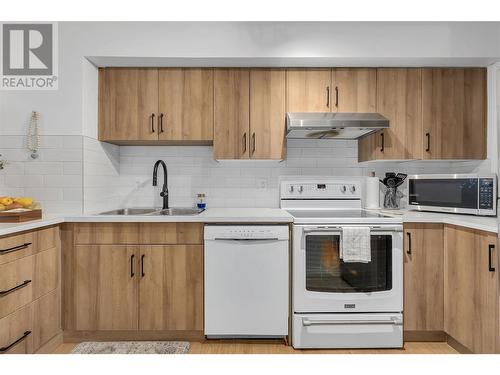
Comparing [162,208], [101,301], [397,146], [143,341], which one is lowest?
[143,341]

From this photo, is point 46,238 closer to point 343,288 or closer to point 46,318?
point 46,318

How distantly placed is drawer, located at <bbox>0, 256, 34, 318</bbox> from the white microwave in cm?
285

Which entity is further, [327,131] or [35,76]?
[327,131]

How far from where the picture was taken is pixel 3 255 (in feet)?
6.12

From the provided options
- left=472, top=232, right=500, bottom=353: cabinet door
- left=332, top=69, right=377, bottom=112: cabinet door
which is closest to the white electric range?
left=472, top=232, right=500, bottom=353: cabinet door

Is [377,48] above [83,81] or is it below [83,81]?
above

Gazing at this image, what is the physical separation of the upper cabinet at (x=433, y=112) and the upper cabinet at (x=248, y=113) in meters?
0.87

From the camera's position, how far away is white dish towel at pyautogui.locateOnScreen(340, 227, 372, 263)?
7.75 feet

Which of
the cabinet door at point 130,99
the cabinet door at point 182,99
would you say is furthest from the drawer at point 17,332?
the cabinet door at point 182,99

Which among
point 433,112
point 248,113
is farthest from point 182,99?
point 433,112

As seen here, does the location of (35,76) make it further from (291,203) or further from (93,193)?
(291,203)

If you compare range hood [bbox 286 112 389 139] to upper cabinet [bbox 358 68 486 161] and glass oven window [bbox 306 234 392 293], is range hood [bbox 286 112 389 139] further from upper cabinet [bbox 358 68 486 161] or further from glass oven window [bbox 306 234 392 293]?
glass oven window [bbox 306 234 392 293]

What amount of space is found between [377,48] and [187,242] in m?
2.06

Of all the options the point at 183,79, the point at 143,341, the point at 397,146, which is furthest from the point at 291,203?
the point at 143,341
